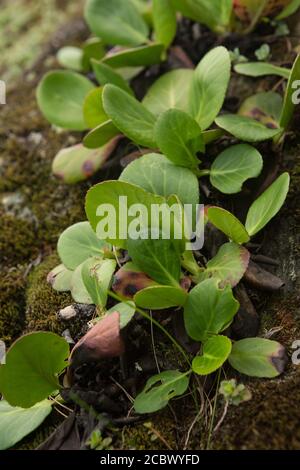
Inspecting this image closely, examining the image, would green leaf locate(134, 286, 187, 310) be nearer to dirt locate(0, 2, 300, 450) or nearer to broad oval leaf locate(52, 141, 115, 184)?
dirt locate(0, 2, 300, 450)

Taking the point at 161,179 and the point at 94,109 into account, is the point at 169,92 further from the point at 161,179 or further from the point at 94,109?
the point at 161,179

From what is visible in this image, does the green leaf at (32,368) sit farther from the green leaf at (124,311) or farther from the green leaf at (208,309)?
the green leaf at (208,309)

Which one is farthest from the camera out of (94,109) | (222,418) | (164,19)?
(164,19)

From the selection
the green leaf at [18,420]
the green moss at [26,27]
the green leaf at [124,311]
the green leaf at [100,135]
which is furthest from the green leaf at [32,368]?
the green moss at [26,27]

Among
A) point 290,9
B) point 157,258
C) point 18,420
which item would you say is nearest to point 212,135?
point 157,258

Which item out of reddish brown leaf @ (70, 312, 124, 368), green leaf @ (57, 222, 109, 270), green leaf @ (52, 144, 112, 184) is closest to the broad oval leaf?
green leaf @ (52, 144, 112, 184)

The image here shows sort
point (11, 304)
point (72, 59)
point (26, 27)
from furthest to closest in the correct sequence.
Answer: point (26, 27)
point (72, 59)
point (11, 304)
